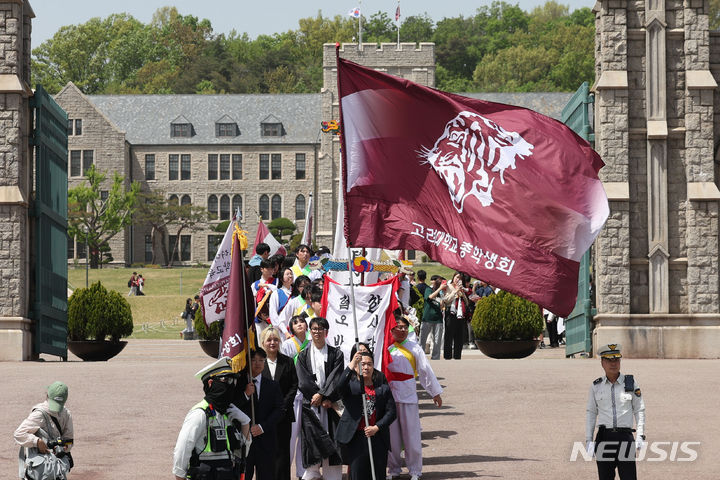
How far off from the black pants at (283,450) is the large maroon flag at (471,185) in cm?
203

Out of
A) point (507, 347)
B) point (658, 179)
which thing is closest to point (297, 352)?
point (507, 347)

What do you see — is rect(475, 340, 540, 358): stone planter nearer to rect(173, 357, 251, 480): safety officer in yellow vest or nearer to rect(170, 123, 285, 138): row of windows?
rect(173, 357, 251, 480): safety officer in yellow vest

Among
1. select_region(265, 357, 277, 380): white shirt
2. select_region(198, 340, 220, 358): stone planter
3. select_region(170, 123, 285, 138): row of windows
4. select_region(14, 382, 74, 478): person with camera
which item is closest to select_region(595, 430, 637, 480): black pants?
select_region(265, 357, 277, 380): white shirt

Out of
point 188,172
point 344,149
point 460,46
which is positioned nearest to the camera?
Answer: point 344,149

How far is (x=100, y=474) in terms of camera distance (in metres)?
11.5

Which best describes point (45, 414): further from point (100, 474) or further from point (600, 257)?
point (600, 257)

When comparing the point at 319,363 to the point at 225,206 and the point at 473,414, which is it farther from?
the point at 225,206

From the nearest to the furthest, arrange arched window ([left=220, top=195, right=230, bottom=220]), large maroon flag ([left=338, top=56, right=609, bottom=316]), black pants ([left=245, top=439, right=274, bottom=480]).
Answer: large maroon flag ([left=338, top=56, right=609, bottom=316]), black pants ([left=245, top=439, right=274, bottom=480]), arched window ([left=220, top=195, right=230, bottom=220])

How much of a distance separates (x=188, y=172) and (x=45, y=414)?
80758 mm

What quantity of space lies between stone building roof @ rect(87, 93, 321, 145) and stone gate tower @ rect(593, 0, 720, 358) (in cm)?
6669

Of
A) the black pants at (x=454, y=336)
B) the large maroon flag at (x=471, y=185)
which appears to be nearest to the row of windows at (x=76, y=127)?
the black pants at (x=454, y=336)

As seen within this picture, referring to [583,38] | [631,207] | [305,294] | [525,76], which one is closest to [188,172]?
[525,76]

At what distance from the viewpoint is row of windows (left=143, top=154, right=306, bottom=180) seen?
88500 mm

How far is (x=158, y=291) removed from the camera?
6384 cm
